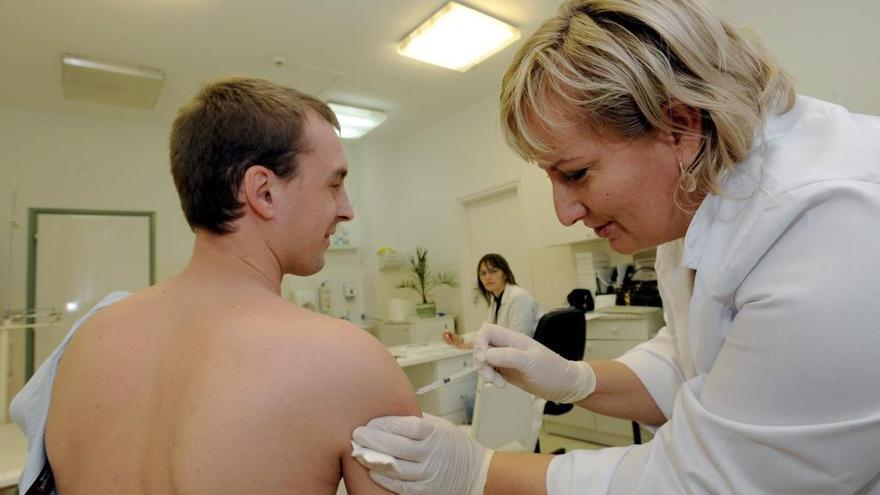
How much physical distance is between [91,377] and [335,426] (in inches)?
16.7

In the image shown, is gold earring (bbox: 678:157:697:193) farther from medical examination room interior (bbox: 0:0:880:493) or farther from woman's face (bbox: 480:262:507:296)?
woman's face (bbox: 480:262:507:296)

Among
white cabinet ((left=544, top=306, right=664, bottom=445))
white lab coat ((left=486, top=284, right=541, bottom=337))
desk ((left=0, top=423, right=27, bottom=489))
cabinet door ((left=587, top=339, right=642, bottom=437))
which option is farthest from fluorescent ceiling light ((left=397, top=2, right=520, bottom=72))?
desk ((left=0, top=423, right=27, bottom=489))

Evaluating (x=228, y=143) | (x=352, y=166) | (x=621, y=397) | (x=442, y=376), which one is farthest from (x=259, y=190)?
(x=352, y=166)

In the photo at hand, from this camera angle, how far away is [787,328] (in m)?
0.61

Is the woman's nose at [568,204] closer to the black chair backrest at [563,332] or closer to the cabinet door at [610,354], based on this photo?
the black chair backrest at [563,332]

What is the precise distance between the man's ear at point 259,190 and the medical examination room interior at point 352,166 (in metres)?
1.32

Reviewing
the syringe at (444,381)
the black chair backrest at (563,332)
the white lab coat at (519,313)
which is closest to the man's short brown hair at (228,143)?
the syringe at (444,381)

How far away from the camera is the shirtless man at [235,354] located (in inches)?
25.8

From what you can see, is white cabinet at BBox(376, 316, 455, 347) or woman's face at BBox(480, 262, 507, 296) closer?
woman's face at BBox(480, 262, 507, 296)

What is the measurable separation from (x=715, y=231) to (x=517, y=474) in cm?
52

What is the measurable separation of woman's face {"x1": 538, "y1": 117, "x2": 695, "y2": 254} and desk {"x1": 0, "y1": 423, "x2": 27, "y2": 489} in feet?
5.77

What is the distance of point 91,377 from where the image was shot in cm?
78

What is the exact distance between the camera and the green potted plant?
4645mm

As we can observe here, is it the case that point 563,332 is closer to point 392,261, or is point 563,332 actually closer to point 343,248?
point 392,261
